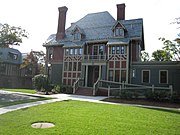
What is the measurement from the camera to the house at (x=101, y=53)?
20.9 metres

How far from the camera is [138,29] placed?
22.4 m

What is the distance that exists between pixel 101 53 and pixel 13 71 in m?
26.6

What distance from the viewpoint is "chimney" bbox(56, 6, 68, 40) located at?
27344 mm

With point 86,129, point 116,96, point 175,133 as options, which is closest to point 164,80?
point 116,96

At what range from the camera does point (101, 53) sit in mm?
23516

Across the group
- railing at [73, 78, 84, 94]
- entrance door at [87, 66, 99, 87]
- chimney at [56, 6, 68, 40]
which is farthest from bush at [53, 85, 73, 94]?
chimney at [56, 6, 68, 40]

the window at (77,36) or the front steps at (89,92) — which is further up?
the window at (77,36)

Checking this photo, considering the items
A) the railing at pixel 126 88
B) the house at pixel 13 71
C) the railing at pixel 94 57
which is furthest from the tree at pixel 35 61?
the railing at pixel 126 88

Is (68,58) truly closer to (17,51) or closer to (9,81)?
(9,81)

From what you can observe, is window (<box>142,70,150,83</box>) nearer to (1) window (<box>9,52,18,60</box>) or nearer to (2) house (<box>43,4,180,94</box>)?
(2) house (<box>43,4,180,94</box>)

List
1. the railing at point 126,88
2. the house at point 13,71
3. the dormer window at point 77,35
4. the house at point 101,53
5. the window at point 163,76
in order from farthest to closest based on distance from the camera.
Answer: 1. the house at point 13,71
2. the dormer window at point 77,35
3. the house at point 101,53
4. the window at point 163,76
5. the railing at point 126,88

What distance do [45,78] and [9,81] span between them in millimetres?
21820

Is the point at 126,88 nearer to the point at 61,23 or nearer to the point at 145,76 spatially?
the point at 145,76

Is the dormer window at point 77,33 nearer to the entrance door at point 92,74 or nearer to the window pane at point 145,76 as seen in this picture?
the entrance door at point 92,74
